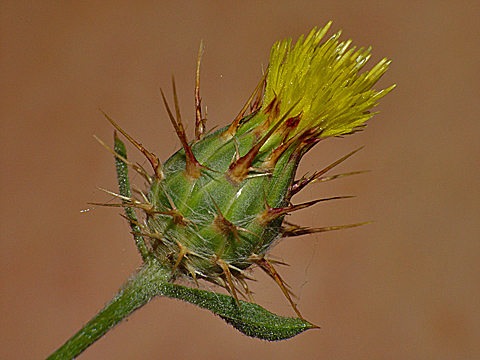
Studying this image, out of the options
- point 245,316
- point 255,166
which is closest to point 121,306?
point 245,316

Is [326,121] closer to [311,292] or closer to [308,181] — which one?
[308,181]

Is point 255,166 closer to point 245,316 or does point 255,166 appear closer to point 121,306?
point 245,316

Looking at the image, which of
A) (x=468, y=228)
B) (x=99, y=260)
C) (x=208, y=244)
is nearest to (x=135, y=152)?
(x=99, y=260)

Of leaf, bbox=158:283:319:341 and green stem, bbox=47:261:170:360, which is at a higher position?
green stem, bbox=47:261:170:360

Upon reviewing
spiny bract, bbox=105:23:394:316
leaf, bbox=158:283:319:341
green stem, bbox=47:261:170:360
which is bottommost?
leaf, bbox=158:283:319:341

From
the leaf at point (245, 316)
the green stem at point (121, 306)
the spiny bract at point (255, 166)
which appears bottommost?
the leaf at point (245, 316)
